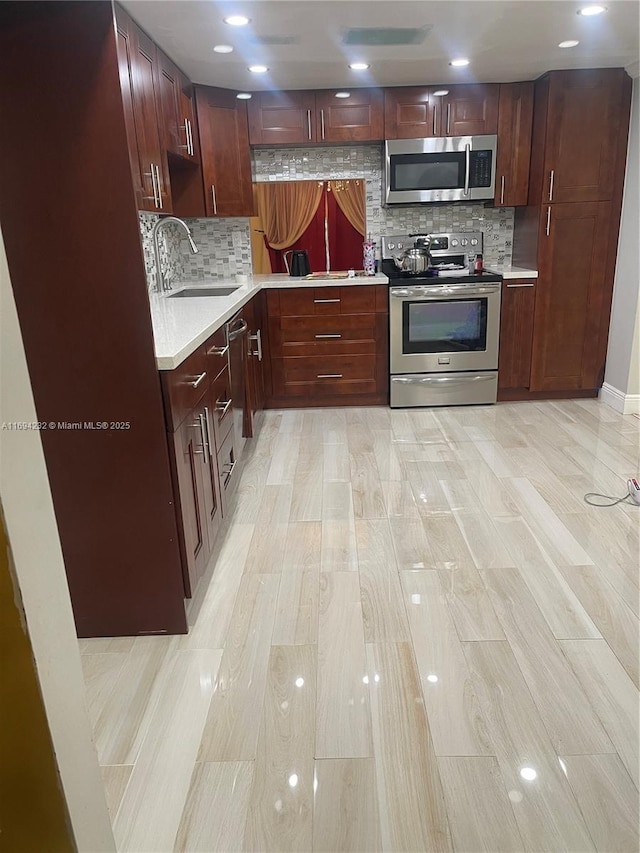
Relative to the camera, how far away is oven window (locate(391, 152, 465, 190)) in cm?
408

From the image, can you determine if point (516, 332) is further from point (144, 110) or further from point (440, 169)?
point (144, 110)

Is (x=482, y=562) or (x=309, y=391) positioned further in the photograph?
(x=309, y=391)

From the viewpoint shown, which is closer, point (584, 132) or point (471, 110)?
point (584, 132)

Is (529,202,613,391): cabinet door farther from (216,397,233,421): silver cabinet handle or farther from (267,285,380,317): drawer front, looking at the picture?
(216,397,233,421): silver cabinet handle

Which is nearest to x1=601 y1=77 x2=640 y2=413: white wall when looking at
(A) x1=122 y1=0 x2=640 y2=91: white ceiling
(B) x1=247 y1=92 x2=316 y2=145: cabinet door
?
(A) x1=122 y1=0 x2=640 y2=91: white ceiling

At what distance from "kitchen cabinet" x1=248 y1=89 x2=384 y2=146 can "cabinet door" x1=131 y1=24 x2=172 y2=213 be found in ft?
3.96

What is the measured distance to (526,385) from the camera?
4.30 metres

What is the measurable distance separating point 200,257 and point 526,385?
258 centimetres

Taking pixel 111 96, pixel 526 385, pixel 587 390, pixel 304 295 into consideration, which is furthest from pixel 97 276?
pixel 587 390

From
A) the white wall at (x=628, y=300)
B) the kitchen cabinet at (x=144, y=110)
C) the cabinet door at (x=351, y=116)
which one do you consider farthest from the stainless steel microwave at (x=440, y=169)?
the kitchen cabinet at (x=144, y=110)

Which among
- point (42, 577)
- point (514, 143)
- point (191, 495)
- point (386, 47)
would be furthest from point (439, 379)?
point (42, 577)

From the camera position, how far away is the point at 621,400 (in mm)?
4031

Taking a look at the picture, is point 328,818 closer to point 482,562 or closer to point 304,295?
point 482,562

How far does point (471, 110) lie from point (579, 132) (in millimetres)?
703
